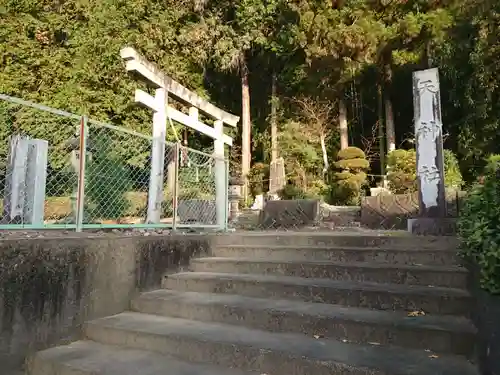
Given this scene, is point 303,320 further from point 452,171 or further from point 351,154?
point 351,154

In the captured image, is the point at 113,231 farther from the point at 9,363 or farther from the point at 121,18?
the point at 121,18

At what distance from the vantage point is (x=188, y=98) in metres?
6.51

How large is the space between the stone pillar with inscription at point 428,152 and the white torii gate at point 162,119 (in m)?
2.31

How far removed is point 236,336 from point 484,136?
10869mm

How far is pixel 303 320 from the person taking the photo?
8.38 ft

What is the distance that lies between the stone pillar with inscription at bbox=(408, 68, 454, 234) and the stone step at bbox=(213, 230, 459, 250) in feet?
2.78

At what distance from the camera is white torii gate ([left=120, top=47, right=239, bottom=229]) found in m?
4.79

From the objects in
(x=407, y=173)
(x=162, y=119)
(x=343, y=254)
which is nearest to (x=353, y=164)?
(x=407, y=173)

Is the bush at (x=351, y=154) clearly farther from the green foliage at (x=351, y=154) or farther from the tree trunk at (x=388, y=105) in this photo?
the tree trunk at (x=388, y=105)

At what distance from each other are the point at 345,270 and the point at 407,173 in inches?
288

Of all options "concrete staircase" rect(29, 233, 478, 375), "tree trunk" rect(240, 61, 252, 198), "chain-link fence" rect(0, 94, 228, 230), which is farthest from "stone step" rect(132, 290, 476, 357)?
"tree trunk" rect(240, 61, 252, 198)

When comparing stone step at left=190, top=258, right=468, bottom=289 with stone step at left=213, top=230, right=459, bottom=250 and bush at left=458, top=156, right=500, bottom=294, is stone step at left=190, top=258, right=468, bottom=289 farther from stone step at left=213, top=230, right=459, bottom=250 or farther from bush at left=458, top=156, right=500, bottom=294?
bush at left=458, top=156, right=500, bottom=294

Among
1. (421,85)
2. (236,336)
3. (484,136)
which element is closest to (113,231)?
(236,336)

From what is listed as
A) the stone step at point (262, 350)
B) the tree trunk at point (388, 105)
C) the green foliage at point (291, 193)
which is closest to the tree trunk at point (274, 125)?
the green foliage at point (291, 193)
